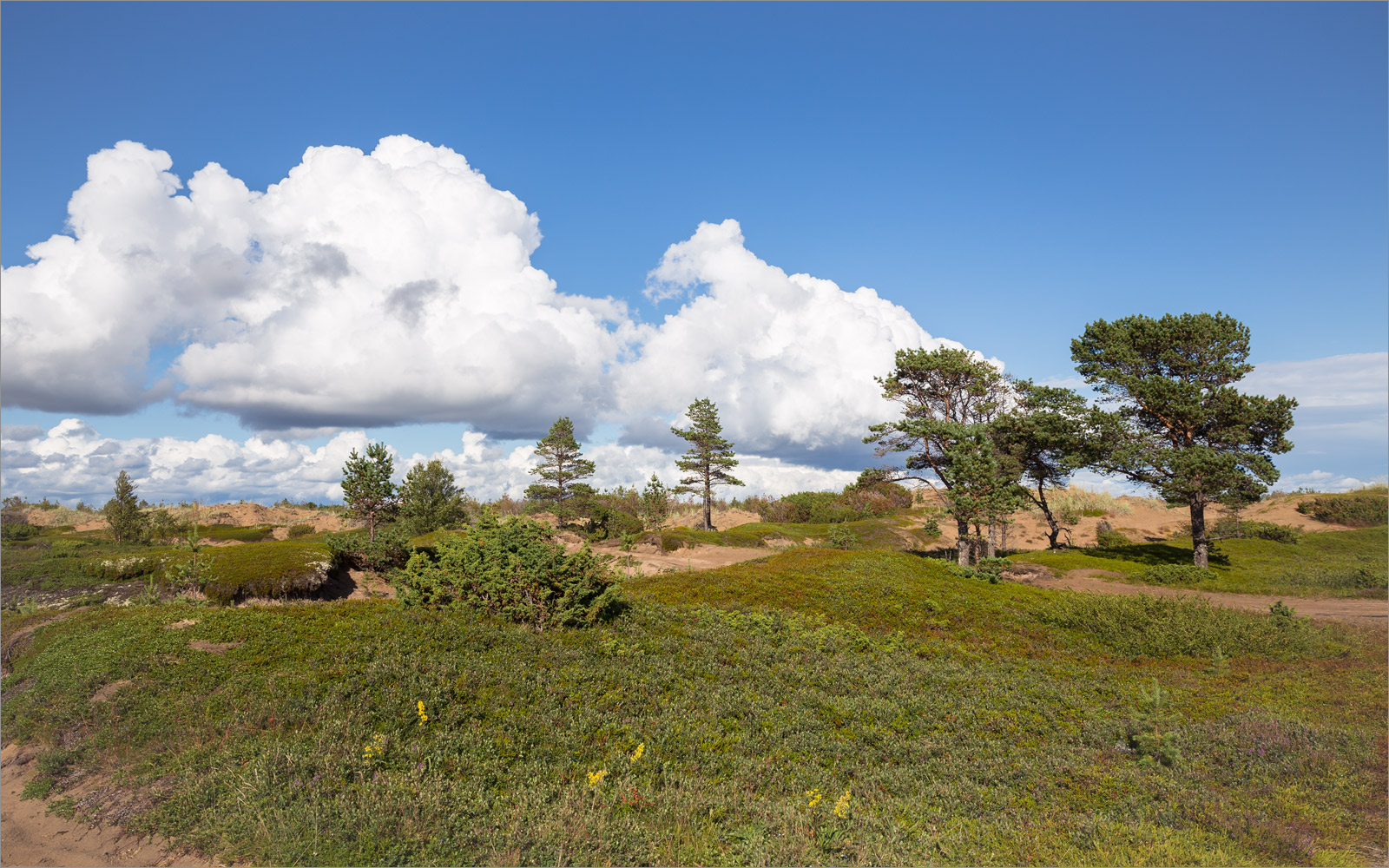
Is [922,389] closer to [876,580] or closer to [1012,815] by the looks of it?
[876,580]

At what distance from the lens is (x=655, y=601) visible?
16.8 metres

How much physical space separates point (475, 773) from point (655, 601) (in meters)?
10.2

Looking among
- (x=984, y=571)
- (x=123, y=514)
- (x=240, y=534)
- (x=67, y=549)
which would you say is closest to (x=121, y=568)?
(x=67, y=549)

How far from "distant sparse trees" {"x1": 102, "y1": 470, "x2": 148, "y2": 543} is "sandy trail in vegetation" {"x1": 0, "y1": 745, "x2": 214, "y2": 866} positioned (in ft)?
91.8

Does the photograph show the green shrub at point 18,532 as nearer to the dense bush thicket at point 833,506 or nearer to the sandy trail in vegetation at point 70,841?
the sandy trail in vegetation at point 70,841

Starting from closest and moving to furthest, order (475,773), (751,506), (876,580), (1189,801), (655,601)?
(475,773), (1189,801), (655,601), (876,580), (751,506)

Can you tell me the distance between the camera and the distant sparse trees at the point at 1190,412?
1170 inches

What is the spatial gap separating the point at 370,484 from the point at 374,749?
17041 millimetres

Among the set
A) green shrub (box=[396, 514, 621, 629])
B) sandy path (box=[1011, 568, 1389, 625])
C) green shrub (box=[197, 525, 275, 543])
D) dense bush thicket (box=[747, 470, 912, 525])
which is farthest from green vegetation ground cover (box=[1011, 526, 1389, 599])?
green shrub (box=[197, 525, 275, 543])

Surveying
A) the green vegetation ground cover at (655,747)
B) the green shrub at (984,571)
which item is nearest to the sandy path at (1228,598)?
the green shrub at (984,571)

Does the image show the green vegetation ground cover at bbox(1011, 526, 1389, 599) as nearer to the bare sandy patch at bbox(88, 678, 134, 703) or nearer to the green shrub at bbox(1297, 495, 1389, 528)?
the green shrub at bbox(1297, 495, 1389, 528)

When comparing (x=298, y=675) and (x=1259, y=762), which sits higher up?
(x=298, y=675)

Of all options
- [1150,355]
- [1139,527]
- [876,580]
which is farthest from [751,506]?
[876,580]

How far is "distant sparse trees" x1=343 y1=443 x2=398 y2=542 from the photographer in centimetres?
2155
